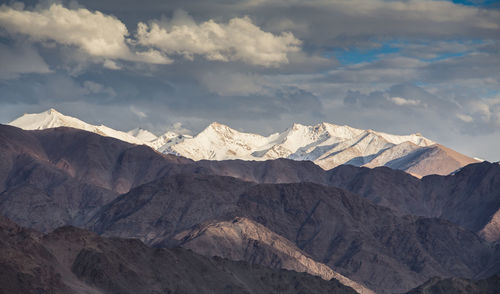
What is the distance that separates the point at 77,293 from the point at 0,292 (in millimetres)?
21914

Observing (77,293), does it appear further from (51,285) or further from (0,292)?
(0,292)

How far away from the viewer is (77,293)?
651ft

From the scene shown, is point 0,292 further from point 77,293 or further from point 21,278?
point 77,293

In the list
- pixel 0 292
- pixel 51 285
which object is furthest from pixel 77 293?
pixel 0 292

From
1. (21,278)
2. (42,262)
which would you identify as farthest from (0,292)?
(42,262)

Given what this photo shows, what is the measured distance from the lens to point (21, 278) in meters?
187

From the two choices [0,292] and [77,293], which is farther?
[77,293]

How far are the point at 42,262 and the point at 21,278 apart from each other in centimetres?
1269

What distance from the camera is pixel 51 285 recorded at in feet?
633

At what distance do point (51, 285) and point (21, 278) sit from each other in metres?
7.92

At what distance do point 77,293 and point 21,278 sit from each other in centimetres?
1539

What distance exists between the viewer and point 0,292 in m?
180

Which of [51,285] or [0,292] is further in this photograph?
[51,285]

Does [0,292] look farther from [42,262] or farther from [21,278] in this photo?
[42,262]
